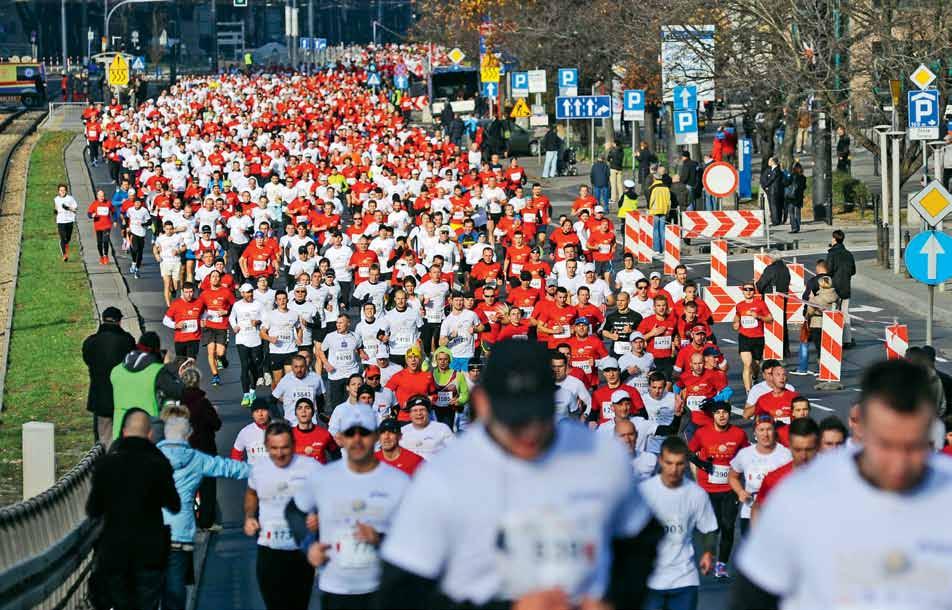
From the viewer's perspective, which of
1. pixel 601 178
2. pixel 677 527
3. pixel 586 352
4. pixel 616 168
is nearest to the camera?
pixel 677 527

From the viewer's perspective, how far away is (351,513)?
317 inches

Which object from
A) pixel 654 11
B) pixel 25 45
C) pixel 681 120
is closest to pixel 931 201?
pixel 681 120

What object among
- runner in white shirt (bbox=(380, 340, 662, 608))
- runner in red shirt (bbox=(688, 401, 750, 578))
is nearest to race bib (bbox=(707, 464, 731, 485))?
runner in red shirt (bbox=(688, 401, 750, 578))

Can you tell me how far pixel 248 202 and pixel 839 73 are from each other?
11.0 metres

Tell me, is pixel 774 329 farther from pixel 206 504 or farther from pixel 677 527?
pixel 677 527

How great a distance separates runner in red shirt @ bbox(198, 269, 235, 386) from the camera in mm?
22980

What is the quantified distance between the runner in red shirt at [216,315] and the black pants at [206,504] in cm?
832

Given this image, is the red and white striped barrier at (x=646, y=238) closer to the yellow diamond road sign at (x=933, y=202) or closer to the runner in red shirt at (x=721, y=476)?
the yellow diamond road sign at (x=933, y=202)

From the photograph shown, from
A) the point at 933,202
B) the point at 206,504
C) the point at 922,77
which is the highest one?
the point at 922,77

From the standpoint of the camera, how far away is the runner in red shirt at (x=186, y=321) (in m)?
22.6

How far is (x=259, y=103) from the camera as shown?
2990 inches

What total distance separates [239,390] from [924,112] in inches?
429

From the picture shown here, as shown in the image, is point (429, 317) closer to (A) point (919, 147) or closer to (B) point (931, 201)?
(B) point (931, 201)

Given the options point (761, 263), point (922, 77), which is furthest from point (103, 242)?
point (922, 77)
